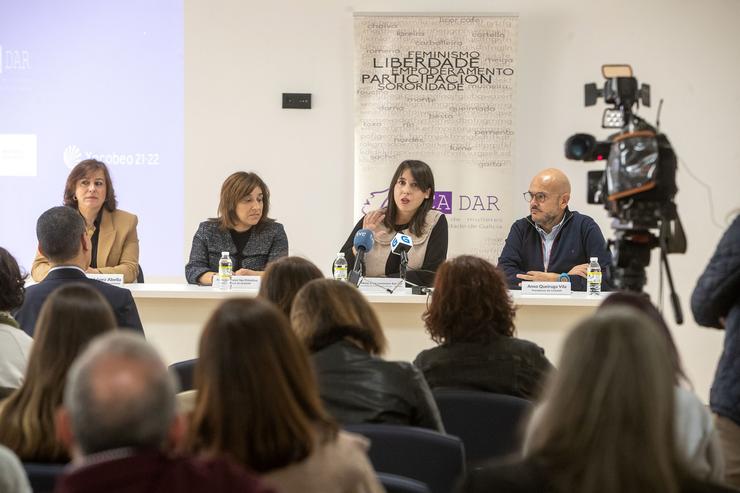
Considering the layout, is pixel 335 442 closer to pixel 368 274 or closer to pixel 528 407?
pixel 528 407

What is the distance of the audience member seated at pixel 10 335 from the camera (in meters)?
2.73

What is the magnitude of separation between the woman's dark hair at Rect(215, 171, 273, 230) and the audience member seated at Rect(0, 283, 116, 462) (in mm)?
2796

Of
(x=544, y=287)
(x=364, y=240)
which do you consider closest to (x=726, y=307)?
(x=544, y=287)

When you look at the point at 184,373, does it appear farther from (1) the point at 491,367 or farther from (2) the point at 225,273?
(2) the point at 225,273

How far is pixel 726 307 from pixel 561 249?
251 cm

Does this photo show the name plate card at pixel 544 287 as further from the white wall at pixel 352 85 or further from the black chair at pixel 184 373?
the black chair at pixel 184 373

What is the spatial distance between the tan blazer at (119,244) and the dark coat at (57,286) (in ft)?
4.95

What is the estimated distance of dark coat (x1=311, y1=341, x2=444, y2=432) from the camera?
237 centimetres

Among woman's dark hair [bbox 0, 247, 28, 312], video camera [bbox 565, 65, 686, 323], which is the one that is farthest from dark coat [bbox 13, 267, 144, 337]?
video camera [bbox 565, 65, 686, 323]

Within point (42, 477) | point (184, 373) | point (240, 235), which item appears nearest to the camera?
point (42, 477)

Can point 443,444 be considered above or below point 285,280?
below

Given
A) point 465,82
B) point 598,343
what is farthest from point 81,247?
point 465,82

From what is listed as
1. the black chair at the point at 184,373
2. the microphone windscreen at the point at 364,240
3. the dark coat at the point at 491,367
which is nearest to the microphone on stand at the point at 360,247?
the microphone windscreen at the point at 364,240

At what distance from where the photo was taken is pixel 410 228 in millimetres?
5180
